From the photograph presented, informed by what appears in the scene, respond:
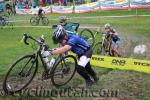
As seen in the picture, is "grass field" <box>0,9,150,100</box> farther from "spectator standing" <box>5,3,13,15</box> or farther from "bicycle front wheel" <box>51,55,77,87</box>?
"spectator standing" <box>5,3,13,15</box>

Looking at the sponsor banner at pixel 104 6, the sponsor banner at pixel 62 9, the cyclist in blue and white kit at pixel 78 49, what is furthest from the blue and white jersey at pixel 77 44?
the sponsor banner at pixel 62 9

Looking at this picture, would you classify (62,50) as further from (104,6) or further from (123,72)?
(104,6)

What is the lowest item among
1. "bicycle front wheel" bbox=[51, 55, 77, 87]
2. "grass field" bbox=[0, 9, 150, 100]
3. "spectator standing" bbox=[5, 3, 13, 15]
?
"spectator standing" bbox=[5, 3, 13, 15]

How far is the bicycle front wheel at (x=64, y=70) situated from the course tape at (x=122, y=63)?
2.30 meters

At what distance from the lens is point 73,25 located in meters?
14.9

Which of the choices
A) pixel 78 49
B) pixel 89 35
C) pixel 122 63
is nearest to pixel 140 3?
pixel 89 35

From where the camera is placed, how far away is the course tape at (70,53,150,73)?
37.2 feet

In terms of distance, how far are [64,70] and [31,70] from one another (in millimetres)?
1073

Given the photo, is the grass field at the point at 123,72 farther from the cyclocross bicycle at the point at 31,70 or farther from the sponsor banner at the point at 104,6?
the sponsor banner at the point at 104,6

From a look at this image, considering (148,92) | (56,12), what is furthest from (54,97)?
(56,12)

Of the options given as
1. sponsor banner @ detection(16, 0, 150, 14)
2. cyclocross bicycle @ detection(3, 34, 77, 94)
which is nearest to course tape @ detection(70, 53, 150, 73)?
cyclocross bicycle @ detection(3, 34, 77, 94)

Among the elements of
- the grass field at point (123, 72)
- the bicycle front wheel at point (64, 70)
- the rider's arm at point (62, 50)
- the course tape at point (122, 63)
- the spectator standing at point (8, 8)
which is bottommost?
the spectator standing at point (8, 8)

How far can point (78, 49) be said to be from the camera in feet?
31.4

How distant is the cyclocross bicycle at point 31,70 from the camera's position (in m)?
9.03
